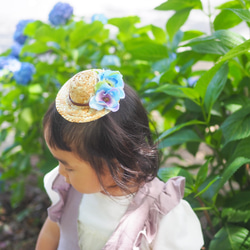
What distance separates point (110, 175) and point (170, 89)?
0.33 meters

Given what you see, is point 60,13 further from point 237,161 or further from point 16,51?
point 237,161

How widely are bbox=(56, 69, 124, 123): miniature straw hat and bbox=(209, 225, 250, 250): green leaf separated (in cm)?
48

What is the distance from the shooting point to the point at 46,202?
2.06m

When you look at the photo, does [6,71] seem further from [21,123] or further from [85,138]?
[85,138]

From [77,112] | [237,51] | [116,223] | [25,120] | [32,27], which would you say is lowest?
[25,120]

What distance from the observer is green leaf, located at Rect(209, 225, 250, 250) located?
1012 millimetres

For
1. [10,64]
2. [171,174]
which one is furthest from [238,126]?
[10,64]

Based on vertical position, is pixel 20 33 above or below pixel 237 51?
below

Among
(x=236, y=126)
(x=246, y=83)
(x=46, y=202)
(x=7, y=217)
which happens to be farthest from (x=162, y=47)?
(x=7, y=217)

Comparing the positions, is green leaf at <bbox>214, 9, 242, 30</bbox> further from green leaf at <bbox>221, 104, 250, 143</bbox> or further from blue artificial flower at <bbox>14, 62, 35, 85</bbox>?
blue artificial flower at <bbox>14, 62, 35, 85</bbox>

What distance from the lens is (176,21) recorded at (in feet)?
4.02

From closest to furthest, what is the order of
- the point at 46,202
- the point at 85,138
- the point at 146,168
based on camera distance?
the point at 85,138, the point at 146,168, the point at 46,202

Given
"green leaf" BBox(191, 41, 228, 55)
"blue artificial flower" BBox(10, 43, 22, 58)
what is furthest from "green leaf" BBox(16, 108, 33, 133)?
"green leaf" BBox(191, 41, 228, 55)

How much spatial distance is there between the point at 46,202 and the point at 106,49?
0.88 m
